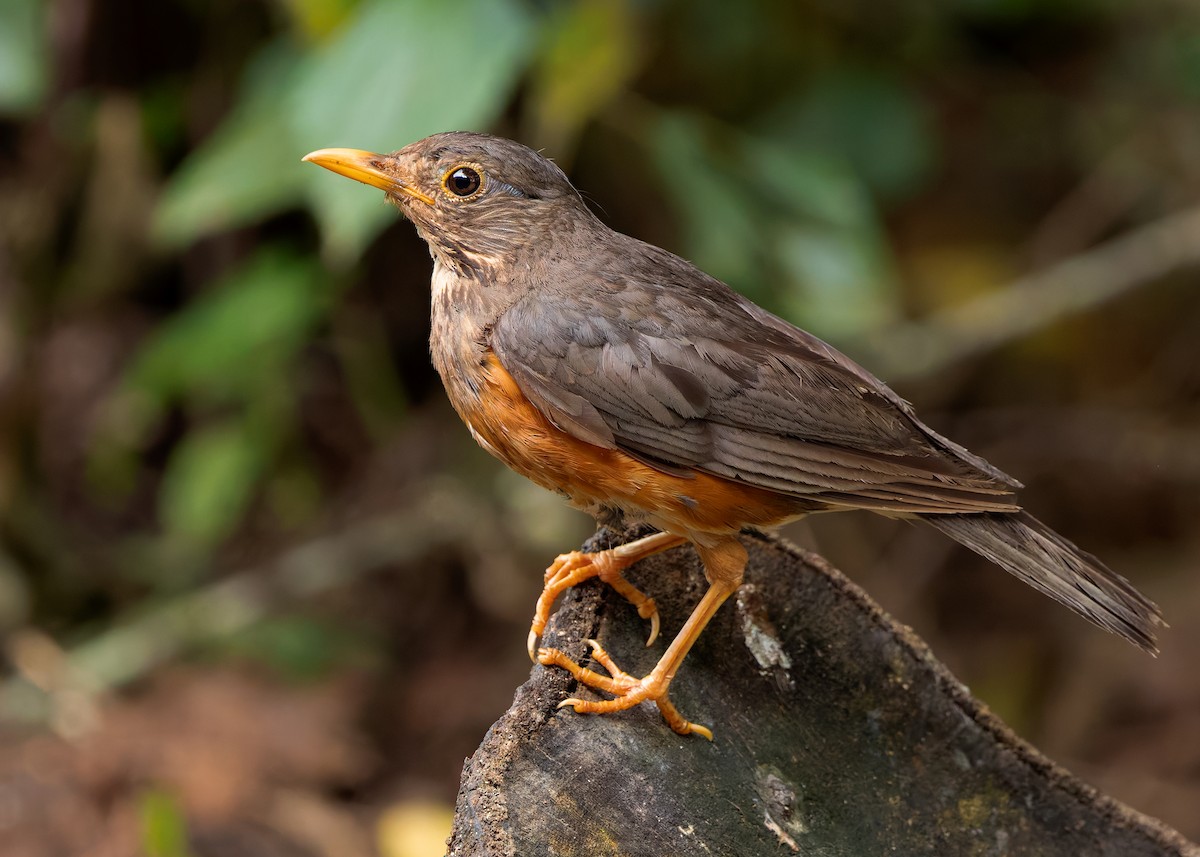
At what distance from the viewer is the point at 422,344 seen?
766 cm

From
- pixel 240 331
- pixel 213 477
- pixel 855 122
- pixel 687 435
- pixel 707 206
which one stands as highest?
pixel 855 122

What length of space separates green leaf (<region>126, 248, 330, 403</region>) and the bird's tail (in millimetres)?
3221

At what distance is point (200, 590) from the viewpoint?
6.82 metres

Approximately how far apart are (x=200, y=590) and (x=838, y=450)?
14.3 ft

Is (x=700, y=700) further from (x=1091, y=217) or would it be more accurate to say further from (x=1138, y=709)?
(x=1091, y=217)

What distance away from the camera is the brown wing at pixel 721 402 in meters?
3.37

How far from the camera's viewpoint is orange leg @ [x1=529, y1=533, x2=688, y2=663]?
3441 mm

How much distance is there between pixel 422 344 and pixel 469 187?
3.86 m

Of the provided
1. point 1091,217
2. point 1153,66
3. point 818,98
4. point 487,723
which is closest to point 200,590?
point 487,723

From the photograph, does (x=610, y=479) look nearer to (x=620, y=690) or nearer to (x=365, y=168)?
(x=620, y=690)

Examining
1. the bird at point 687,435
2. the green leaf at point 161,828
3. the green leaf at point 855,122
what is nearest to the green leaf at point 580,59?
the bird at point 687,435

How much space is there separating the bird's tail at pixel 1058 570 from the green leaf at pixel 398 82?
6.96 feet

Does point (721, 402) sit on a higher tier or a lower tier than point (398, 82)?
lower

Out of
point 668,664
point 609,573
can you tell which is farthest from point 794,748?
point 609,573
